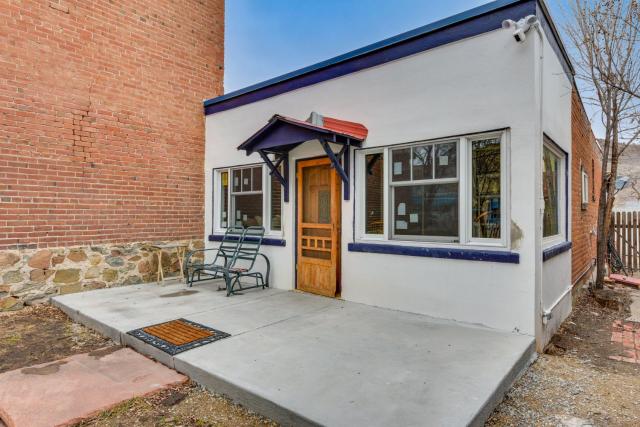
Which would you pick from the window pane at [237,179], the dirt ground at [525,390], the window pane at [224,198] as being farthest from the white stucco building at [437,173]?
the window pane at [224,198]

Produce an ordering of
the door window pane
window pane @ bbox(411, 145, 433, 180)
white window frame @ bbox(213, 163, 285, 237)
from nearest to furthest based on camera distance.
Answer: window pane @ bbox(411, 145, 433, 180) < the door window pane < white window frame @ bbox(213, 163, 285, 237)

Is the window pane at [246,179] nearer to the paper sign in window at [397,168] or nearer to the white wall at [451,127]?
the white wall at [451,127]

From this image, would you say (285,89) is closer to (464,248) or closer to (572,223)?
(464,248)

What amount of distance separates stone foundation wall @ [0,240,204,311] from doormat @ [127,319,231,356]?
2638mm

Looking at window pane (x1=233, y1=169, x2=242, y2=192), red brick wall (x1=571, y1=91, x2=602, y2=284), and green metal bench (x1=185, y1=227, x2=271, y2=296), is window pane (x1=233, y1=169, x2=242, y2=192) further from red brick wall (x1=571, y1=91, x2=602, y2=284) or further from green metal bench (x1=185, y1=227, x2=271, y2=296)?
red brick wall (x1=571, y1=91, x2=602, y2=284)

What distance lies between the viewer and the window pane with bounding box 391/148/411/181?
5.09 m

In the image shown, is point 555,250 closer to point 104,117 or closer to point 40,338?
point 40,338

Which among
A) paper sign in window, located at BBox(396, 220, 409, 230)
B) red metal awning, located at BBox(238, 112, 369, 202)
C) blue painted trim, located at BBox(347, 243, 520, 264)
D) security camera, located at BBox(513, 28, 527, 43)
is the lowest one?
blue painted trim, located at BBox(347, 243, 520, 264)

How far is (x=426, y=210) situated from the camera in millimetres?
4922

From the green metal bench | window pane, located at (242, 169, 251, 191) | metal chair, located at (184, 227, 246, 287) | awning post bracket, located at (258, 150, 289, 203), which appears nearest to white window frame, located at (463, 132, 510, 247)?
awning post bracket, located at (258, 150, 289, 203)

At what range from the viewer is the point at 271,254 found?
6723mm

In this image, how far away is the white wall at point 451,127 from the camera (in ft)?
13.6

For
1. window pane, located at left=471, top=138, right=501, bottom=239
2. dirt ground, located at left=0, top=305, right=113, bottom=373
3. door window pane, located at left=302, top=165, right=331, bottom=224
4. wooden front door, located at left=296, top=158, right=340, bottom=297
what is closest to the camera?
dirt ground, located at left=0, top=305, right=113, bottom=373

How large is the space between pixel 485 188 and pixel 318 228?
102 inches
